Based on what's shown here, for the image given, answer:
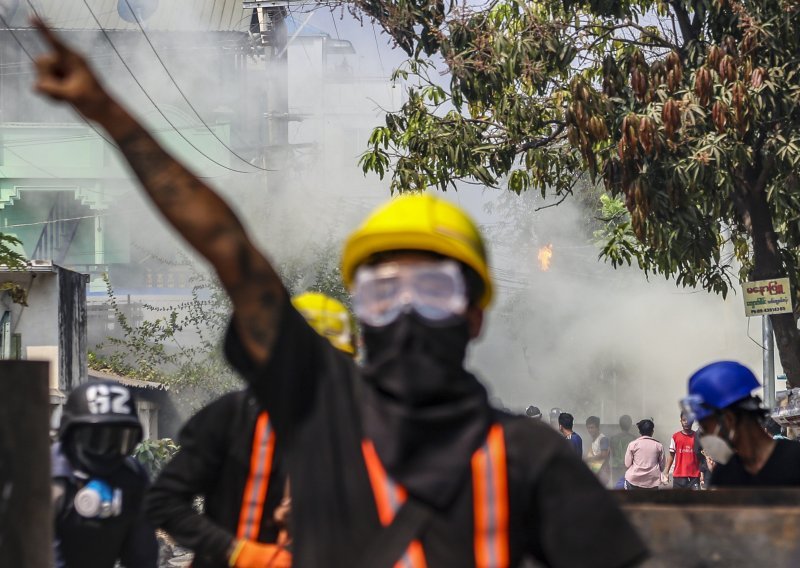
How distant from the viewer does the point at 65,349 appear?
1902 centimetres

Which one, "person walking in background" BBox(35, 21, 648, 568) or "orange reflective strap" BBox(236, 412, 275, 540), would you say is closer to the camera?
"person walking in background" BBox(35, 21, 648, 568)

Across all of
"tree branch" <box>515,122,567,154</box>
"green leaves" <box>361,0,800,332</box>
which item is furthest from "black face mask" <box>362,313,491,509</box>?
"tree branch" <box>515,122,567,154</box>

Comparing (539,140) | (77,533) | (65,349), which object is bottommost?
(77,533)

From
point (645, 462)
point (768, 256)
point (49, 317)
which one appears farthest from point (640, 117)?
point (49, 317)

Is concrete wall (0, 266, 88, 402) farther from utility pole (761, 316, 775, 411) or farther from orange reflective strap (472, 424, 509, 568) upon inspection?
orange reflective strap (472, 424, 509, 568)

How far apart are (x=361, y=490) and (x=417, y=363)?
21cm

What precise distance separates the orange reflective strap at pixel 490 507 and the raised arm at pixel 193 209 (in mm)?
370

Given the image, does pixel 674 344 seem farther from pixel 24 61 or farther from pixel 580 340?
pixel 24 61

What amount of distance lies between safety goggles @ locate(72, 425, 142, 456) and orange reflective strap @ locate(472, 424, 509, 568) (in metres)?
2.99

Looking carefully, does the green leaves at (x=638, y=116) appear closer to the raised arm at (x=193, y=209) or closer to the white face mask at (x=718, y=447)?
the white face mask at (x=718, y=447)

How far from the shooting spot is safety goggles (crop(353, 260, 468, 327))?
2090 millimetres

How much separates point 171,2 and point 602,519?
142 feet

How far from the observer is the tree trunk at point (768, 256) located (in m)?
11.7

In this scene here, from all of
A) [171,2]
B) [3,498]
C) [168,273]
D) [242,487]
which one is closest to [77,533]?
[242,487]
